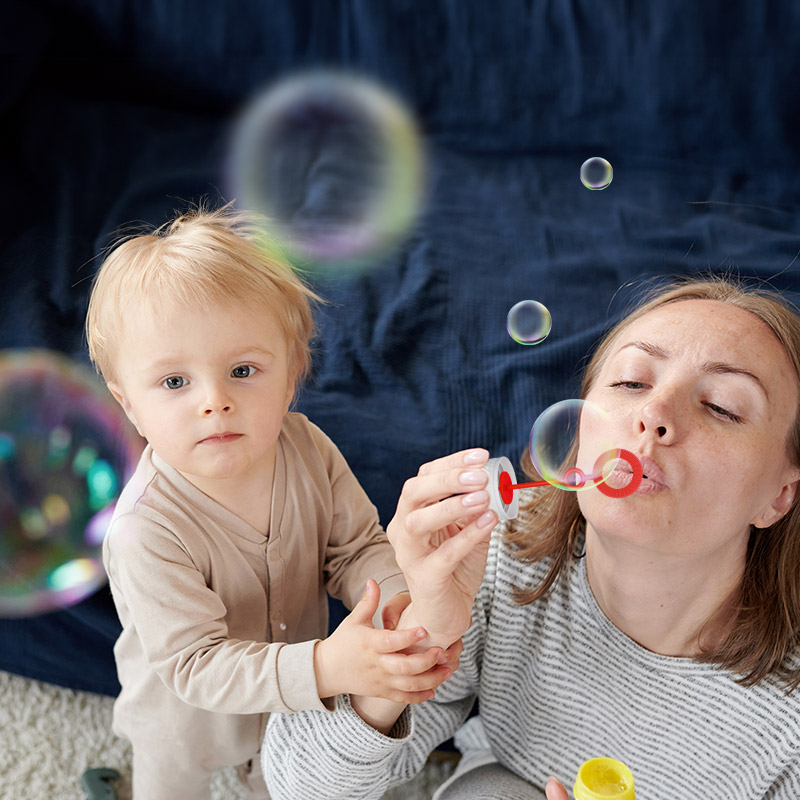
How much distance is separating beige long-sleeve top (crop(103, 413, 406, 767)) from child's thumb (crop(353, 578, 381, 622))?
0.08 meters

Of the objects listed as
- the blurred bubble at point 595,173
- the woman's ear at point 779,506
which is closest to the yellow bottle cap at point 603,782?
the woman's ear at point 779,506

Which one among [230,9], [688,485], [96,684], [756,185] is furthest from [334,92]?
[688,485]

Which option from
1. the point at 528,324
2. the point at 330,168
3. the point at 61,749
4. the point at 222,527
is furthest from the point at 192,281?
the point at 330,168

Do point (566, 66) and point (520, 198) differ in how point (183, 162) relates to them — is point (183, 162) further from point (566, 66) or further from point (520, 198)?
point (566, 66)

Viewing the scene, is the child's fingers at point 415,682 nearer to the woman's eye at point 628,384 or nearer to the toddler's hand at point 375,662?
the toddler's hand at point 375,662

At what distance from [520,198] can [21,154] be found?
1.17m

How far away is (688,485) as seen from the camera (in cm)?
93

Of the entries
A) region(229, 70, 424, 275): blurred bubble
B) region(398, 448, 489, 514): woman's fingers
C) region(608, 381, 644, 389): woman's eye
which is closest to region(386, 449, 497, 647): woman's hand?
region(398, 448, 489, 514): woman's fingers

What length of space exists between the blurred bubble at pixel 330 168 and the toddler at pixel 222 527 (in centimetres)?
82

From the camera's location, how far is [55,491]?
144 cm

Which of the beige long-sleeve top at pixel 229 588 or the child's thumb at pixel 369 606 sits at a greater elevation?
the child's thumb at pixel 369 606

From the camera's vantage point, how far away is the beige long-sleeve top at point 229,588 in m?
1.03

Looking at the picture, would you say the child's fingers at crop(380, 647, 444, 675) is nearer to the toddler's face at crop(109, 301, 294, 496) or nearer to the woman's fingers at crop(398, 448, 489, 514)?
the woman's fingers at crop(398, 448, 489, 514)

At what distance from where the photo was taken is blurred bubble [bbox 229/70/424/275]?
Answer: 2035mm
